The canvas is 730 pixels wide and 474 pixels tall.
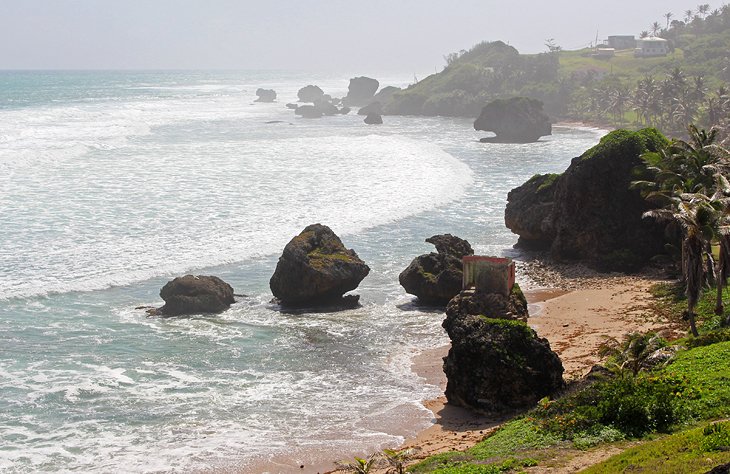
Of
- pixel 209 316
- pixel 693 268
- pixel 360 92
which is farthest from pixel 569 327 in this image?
pixel 360 92

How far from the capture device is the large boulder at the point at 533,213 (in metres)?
47.3

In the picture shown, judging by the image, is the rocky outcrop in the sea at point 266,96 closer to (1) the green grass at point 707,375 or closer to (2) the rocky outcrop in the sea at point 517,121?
(2) the rocky outcrop in the sea at point 517,121

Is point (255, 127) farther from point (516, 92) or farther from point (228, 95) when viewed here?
point (228, 95)

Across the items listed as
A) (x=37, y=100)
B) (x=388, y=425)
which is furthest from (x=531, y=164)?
(x=37, y=100)

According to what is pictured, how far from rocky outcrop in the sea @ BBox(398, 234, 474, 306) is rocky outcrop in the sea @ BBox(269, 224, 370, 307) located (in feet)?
7.66

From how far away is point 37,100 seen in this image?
5694 inches

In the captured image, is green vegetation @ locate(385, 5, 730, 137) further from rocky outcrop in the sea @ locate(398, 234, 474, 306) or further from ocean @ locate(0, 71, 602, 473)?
rocky outcrop in the sea @ locate(398, 234, 474, 306)

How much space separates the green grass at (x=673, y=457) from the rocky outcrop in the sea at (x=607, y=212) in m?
24.3

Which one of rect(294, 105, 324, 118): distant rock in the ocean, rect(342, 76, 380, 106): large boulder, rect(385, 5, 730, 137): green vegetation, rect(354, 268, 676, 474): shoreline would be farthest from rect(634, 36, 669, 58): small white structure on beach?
rect(354, 268, 676, 474): shoreline

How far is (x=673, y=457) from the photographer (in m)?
18.3

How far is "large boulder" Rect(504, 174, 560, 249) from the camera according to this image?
155 feet

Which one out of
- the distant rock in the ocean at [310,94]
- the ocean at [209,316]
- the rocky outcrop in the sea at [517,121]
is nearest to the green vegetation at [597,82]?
the rocky outcrop in the sea at [517,121]

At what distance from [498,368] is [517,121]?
273 feet

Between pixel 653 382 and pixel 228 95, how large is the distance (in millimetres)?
176817
